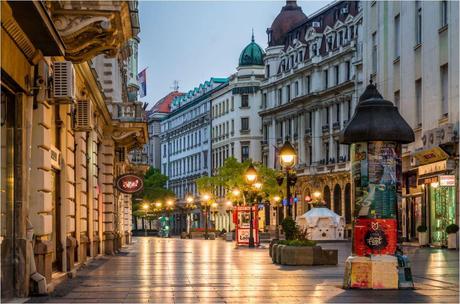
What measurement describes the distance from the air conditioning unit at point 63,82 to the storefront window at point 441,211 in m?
25.2

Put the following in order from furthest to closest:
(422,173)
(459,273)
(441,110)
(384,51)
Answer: (384,51) → (422,173) → (441,110) → (459,273)

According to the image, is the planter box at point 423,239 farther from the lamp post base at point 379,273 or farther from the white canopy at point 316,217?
the lamp post base at point 379,273

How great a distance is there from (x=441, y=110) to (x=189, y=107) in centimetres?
10196

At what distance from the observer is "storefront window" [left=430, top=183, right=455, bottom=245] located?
133ft

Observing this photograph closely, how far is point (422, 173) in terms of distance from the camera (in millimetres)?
43500

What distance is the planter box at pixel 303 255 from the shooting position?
2802 centimetres

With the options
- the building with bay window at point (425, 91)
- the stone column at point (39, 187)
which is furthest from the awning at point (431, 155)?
the stone column at point (39, 187)

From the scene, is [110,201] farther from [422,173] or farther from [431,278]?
[431,278]

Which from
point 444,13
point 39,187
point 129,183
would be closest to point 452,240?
point 444,13

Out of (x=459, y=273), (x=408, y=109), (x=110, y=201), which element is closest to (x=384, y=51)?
(x=408, y=109)

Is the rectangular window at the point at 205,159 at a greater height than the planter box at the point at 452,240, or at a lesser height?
greater

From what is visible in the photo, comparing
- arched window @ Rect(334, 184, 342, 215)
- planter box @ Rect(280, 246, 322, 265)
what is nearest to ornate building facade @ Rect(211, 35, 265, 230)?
Result: arched window @ Rect(334, 184, 342, 215)

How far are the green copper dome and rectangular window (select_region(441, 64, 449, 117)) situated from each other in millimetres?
79448

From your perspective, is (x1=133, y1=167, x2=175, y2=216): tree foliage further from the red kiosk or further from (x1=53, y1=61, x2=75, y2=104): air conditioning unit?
(x1=53, y1=61, x2=75, y2=104): air conditioning unit
